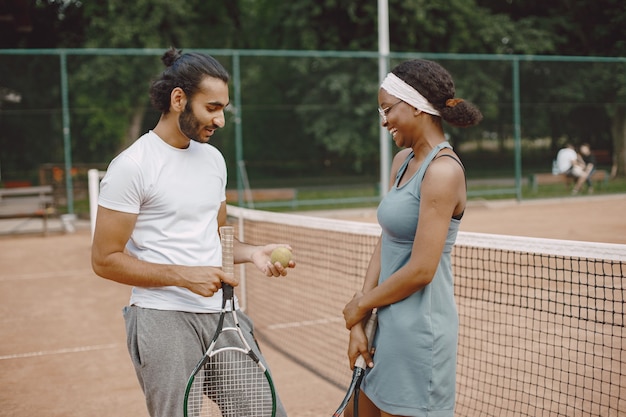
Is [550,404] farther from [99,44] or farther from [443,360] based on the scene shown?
[99,44]

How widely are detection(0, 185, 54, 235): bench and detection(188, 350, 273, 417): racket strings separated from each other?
12.3 metres

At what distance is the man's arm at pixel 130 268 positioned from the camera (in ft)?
8.27

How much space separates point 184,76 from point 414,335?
3.87ft

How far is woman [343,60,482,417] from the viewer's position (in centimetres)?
243

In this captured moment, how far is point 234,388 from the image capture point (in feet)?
9.20

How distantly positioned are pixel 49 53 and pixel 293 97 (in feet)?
17.7

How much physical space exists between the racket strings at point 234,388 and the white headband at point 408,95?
1.10 meters

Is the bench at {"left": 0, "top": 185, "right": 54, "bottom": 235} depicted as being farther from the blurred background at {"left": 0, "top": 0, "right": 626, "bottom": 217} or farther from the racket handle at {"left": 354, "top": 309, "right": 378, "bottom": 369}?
the racket handle at {"left": 354, "top": 309, "right": 378, "bottom": 369}

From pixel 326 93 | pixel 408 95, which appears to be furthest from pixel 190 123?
pixel 326 93

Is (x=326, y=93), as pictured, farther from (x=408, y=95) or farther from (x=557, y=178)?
(x=408, y=95)

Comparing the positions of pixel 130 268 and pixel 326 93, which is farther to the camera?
pixel 326 93

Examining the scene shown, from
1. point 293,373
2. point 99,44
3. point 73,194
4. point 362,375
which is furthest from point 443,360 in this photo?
point 99,44

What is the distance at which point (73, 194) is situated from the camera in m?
14.8

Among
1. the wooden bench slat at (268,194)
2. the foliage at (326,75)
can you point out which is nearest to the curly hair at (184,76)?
the foliage at (326,75)
